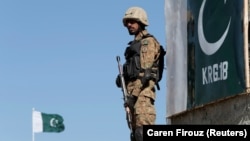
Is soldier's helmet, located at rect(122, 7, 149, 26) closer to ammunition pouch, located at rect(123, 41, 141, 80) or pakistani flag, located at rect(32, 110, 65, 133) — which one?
ammunition pouch, located at rect(123, 41, 141, 80)

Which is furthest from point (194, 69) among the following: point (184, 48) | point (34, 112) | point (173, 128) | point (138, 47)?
point (34, 112)

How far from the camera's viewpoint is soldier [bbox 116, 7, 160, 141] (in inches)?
371

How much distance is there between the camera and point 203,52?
10.6 m

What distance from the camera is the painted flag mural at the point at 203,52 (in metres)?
9.68

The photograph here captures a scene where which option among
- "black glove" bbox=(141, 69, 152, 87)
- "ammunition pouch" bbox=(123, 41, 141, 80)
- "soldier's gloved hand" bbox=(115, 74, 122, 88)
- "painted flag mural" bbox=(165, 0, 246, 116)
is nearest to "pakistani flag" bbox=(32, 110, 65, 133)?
"painted flag mural" bbox=(165, 0, 246, 116)

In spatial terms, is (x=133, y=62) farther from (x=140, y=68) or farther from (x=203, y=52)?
(x=203, y=52)

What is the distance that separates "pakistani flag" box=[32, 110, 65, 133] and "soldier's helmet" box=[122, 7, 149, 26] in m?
11.2

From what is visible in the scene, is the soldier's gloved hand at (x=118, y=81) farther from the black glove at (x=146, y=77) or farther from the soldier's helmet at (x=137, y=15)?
the soldier's helmet at (x=137, y=15)

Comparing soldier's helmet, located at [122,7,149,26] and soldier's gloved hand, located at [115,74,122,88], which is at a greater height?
soldier's helmet, located at [122,7,149,26]

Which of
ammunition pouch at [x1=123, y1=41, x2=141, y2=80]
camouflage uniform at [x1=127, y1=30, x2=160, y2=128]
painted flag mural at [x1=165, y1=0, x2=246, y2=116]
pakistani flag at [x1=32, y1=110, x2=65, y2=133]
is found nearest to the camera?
camouflage uniform at [x1=127, y1=30, x2=160, y2=128]

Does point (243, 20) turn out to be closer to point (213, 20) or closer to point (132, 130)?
point (213, 20)

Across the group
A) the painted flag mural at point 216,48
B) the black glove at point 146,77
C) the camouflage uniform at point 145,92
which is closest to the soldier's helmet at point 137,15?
the camouflage uniform at point 145,92

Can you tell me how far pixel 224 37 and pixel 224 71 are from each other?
413mm

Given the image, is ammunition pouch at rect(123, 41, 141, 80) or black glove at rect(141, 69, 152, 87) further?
ammunition pouch at rect(123, 41, 141, 80)
